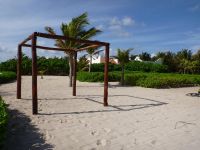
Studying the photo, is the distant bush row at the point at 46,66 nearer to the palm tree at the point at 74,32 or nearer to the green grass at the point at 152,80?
the green grass at the point at 152,80

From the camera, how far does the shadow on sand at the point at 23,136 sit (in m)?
4.96

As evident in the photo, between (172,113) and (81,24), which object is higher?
(81,24)

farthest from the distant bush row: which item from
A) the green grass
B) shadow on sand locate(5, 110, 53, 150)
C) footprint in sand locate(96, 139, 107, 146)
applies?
footprint in sand locate(96, 139, 107, 146)

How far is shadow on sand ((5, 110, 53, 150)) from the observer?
496 cm

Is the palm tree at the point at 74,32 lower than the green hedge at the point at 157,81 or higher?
higher

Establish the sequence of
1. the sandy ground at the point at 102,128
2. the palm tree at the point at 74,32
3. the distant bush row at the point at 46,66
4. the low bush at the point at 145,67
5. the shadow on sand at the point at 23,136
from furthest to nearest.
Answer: the low bush at the point at 145,67, the distant bush row at the point at 46,66, the palm tree at the point at 74,32, the sandy ground at the point at 102,128, the shadow on sand at the point at 23,136

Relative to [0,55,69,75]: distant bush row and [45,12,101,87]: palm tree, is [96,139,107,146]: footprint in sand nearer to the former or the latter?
[45,12,101,87]: palm tree

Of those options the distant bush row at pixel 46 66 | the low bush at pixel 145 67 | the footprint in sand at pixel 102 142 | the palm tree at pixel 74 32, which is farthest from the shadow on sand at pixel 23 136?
the low bush at pixel 145 67

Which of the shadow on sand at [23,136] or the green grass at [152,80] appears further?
the green grass at [152,80]

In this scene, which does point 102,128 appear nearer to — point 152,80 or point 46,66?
Answer: point 152,80

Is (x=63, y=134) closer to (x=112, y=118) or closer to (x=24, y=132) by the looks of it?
(x=24, y=132)

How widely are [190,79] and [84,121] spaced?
15580mm

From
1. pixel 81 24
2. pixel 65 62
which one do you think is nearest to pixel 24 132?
pixel 81 24

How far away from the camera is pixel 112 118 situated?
25.0 feet
